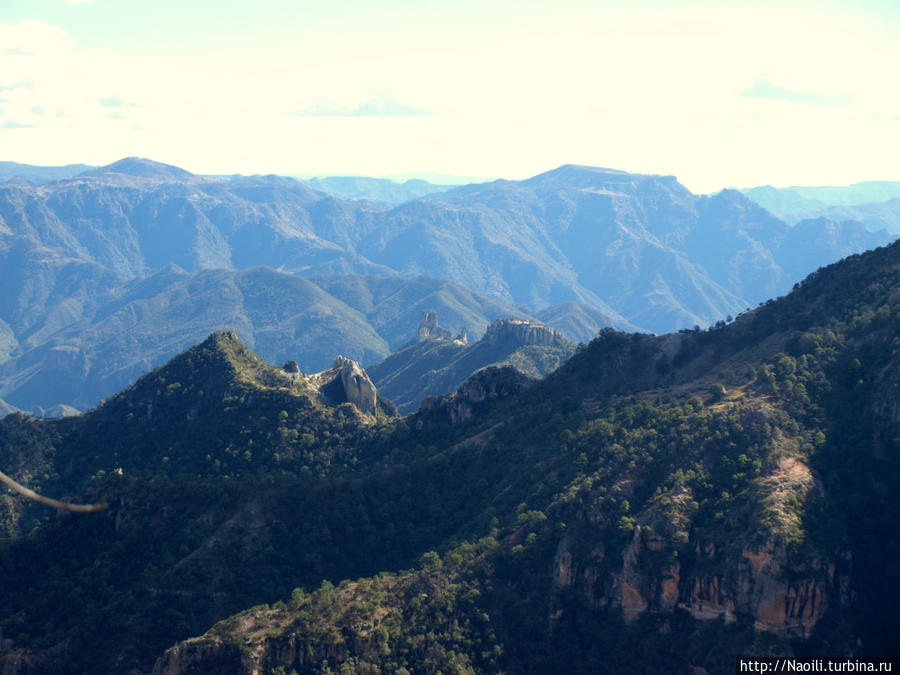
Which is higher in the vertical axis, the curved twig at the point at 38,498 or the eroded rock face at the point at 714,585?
the curved twig at the point at 38,498

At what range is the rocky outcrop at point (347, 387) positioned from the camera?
138000mm

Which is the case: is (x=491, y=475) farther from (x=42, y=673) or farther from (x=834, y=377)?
(x=42, y=673)

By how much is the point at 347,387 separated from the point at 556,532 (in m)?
60.9

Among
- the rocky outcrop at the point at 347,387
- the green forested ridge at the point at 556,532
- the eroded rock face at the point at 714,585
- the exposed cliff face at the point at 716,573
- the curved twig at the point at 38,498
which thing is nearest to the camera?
the curved twig at the point at 38,498

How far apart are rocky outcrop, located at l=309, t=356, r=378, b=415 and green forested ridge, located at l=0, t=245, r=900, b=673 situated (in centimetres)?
1810

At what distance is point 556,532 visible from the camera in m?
85.8

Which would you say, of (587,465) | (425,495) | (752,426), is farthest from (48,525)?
(752,426)

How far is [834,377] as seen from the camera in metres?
93.6

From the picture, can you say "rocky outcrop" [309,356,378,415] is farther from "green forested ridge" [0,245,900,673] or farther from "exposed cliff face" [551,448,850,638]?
Result: "exposed cliff face" [551,448,850,638]

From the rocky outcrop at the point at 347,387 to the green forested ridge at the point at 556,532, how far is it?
18.1m

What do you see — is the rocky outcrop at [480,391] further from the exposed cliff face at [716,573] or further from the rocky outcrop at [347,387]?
the exposed cliff face at [716,573]

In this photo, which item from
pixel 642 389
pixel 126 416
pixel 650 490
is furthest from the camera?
pixel 126 416

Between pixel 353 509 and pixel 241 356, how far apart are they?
168 ft

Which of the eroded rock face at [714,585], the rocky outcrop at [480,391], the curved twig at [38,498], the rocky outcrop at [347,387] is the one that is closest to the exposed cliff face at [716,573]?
the eroded rock face at [714,585]
